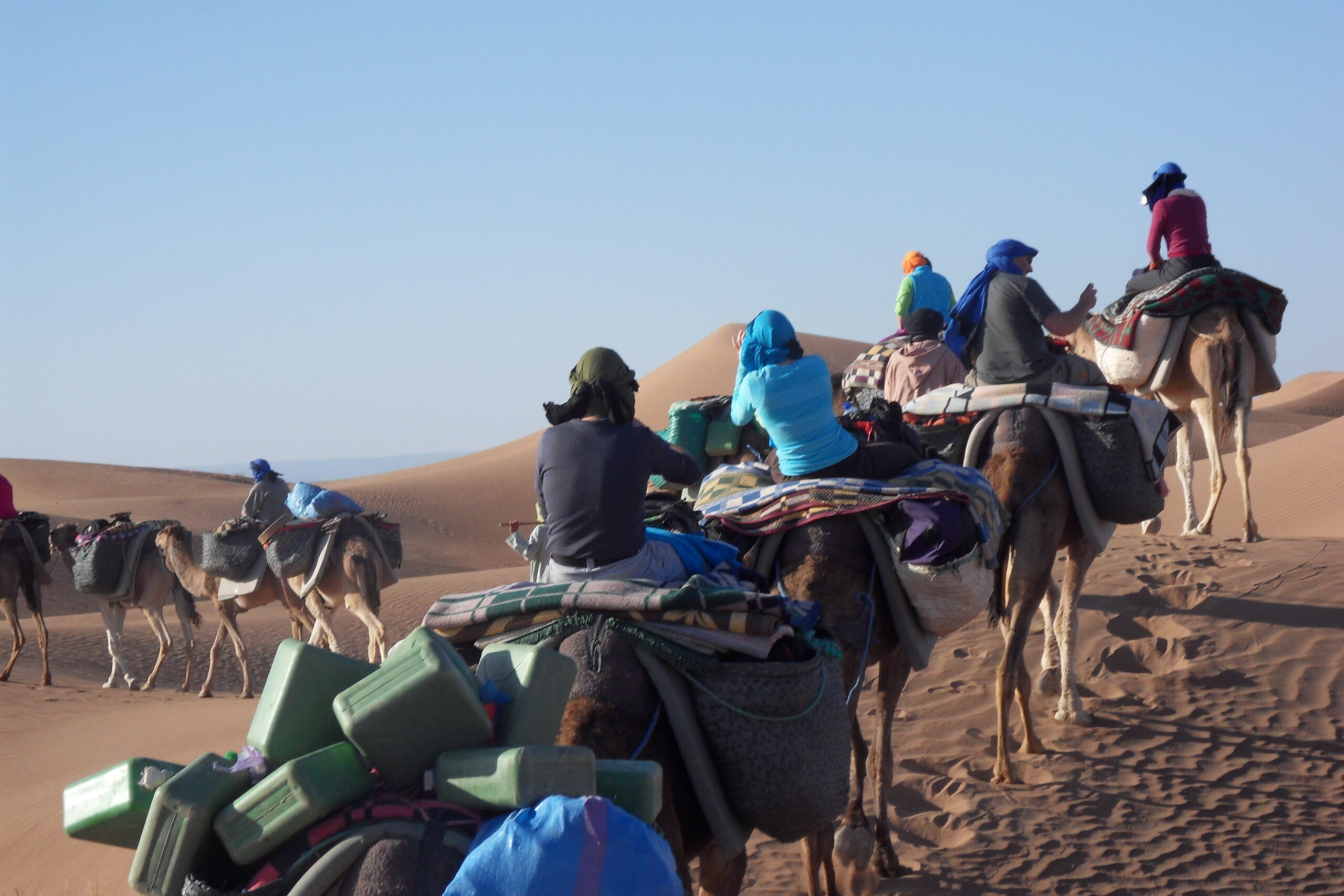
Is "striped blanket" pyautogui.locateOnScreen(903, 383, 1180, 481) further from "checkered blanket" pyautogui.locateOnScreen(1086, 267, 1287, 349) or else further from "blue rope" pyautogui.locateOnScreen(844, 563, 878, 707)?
"checkered blanket" pyautogui.locateOnScreen(1086, 267, 1287, 349)

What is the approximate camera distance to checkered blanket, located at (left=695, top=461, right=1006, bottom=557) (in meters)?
5.02

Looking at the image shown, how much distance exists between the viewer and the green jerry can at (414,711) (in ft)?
7.85

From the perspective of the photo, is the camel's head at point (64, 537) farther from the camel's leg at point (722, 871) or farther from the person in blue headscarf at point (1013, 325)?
the camel's leg at point (722, 871)

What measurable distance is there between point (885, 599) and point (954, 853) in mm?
1781

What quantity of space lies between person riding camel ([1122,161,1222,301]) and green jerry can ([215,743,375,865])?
930 centimetres

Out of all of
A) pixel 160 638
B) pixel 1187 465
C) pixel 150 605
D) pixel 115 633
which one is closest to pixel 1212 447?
pixel 1187 465

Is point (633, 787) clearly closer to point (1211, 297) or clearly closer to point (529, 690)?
point (529, 690)

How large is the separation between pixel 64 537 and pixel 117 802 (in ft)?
52.4

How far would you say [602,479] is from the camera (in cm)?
422

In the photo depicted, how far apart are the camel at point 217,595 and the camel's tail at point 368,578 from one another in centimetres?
178

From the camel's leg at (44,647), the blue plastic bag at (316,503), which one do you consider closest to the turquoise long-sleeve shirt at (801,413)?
the blue plastic bag at (316,503)

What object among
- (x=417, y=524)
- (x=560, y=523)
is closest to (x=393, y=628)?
(x=560, y=523)

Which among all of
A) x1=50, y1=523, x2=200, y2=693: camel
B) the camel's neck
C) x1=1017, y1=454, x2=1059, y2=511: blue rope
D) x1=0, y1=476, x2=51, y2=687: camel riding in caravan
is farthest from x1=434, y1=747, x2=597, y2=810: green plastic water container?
x1=0, y1=476, x2=51, y2=687: camel riding in caravan

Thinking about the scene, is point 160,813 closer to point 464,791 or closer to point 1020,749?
point 464,791
